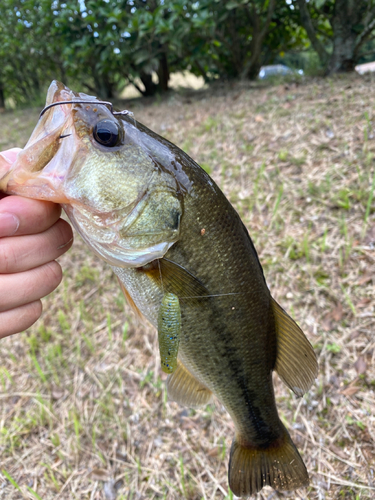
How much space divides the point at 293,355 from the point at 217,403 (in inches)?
38.7

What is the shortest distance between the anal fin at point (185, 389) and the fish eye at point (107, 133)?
0.88 metres

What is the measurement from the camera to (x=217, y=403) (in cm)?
200

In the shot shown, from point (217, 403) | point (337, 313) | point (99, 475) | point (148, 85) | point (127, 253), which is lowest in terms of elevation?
point (99, 475)

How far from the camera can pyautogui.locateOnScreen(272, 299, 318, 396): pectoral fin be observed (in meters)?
1.18

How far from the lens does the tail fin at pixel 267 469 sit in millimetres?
1251

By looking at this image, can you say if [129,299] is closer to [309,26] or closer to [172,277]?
[172,277]

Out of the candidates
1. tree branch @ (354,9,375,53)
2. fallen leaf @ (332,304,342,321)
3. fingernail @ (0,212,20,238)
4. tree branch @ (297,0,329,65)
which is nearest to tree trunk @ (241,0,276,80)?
tree branch @ (297,0,329,65)

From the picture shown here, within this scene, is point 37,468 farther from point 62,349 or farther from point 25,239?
point 25,239

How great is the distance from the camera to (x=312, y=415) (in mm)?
1810

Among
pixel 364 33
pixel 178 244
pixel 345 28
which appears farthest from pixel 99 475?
pixel 345 28

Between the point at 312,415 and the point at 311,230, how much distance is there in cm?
135

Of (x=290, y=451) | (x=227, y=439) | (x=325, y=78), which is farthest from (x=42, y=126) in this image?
(x=325, y=78)

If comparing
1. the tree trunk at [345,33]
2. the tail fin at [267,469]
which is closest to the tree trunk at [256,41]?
the tree trunk at [345,33]

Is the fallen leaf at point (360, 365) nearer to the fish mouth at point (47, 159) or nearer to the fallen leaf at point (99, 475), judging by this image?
the fallen leaf at point (99, 475)
